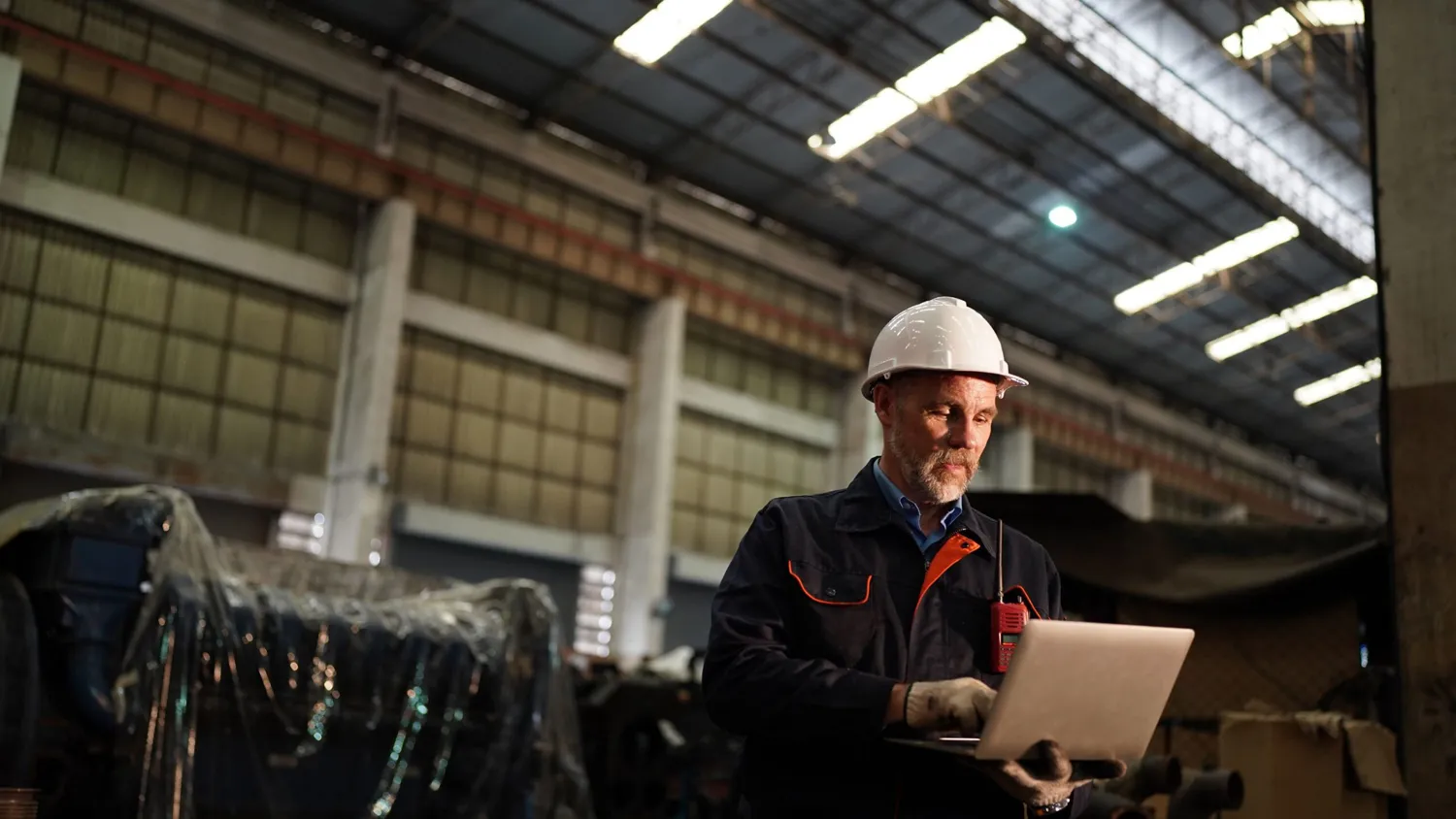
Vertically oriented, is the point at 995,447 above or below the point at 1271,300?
below

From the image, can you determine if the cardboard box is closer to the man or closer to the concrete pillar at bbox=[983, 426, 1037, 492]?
the man

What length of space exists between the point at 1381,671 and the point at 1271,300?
62.5ft

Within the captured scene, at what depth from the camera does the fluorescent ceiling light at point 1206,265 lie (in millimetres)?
20828

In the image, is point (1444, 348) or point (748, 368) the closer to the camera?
point (1444, 348)

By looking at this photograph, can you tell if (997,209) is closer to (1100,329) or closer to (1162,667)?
(1100,329)

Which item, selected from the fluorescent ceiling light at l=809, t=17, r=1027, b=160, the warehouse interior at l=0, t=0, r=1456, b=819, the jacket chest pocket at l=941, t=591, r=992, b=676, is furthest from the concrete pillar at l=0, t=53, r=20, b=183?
the jacket chest pocket at l=941, t=591, r=992, b=676

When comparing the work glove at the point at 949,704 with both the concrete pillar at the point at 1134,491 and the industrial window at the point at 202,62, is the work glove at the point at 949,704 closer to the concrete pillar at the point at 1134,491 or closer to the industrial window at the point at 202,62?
the industrial window at the point at 202,62

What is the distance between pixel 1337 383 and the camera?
27.4 metres

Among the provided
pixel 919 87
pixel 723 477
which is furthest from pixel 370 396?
pixel 919 87

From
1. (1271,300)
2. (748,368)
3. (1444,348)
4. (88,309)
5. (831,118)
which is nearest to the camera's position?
(1444,348)

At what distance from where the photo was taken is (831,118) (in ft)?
59.1

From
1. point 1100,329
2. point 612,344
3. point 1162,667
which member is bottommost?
point 1162,667

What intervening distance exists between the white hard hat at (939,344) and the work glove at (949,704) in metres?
0.74

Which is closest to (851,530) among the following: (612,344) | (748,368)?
(612,344)
